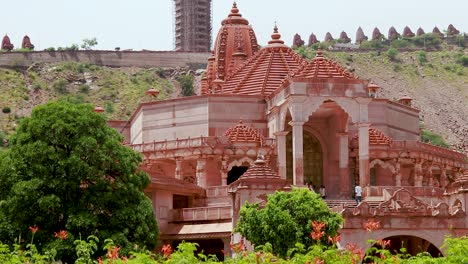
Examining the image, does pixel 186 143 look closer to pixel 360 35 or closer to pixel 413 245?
pixel 413 245

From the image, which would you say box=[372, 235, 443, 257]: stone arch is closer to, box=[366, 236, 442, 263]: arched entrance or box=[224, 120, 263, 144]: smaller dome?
box=[366, 236, 442, 263]: arched entrance

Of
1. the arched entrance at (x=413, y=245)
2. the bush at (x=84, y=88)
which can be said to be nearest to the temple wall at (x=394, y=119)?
the arched entrance at (x=413, y=245)

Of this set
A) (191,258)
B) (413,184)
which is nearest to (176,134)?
(413,184)

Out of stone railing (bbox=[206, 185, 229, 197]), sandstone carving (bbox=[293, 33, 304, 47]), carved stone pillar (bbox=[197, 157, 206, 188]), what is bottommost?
stone railing (bbox=[206, 185, 229, 197])

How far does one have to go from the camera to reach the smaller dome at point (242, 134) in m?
62.6

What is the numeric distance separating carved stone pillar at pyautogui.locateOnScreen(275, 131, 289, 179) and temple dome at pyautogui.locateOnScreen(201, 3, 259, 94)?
38.7 feet

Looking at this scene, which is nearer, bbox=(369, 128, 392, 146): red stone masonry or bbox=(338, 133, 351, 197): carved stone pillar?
bbox=(338, 133, 351, 197): carved stone pillar

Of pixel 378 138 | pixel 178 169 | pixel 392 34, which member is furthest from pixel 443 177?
pixel 392 34

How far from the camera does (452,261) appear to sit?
98.9 ft

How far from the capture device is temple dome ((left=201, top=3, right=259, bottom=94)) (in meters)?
73.2

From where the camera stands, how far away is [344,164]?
61.6 metres

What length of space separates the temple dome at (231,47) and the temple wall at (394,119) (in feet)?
29.1

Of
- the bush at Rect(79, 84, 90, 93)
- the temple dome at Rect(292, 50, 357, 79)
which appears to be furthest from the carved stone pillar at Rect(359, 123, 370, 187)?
the bush at Rect(79, 84, 90, 93)

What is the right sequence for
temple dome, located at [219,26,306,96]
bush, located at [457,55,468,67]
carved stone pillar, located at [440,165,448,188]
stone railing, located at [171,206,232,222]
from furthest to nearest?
bush, located at [457,55,468,67], carved stone pillar, located at [440,165,448,188], temple dome, located at [219,26,306,96], stone railing, located at [171,206,232,222]
